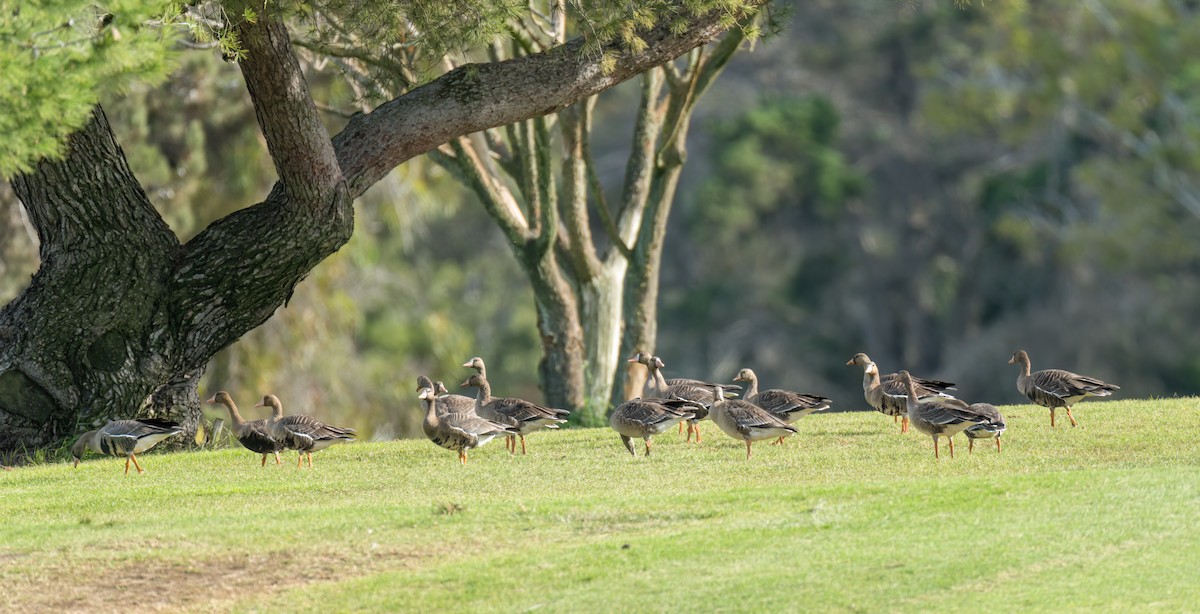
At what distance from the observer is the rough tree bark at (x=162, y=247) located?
50.8ft

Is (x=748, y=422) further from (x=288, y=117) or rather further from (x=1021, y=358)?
(x=288, y=117)

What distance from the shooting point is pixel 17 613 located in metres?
10.2

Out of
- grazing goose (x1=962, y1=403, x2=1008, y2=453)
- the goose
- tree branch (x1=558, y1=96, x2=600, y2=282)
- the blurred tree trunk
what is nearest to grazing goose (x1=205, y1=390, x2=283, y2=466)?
the goose

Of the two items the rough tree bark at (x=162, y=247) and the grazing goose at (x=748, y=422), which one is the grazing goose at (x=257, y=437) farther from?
the grazing goose at (x=748, y=422)

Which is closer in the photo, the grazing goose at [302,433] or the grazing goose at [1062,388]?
the grazing goose at [302,433]

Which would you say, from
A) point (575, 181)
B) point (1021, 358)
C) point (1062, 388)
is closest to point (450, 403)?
point (1062, 388)

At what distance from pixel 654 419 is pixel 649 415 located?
0.25 feet

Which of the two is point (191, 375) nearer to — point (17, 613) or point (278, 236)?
point (278, 236)

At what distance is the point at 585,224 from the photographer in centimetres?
2227

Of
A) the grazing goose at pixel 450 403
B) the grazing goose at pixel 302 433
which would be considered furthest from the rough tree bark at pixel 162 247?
the grazing goose at pixel 302 433

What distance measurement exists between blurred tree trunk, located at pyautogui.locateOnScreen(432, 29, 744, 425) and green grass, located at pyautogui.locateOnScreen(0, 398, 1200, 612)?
7.56 meters

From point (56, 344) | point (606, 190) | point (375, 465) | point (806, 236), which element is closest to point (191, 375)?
point (56, 344)

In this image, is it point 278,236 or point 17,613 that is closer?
point 17,613

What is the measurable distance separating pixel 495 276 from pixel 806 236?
Result: 10291 millimetres
